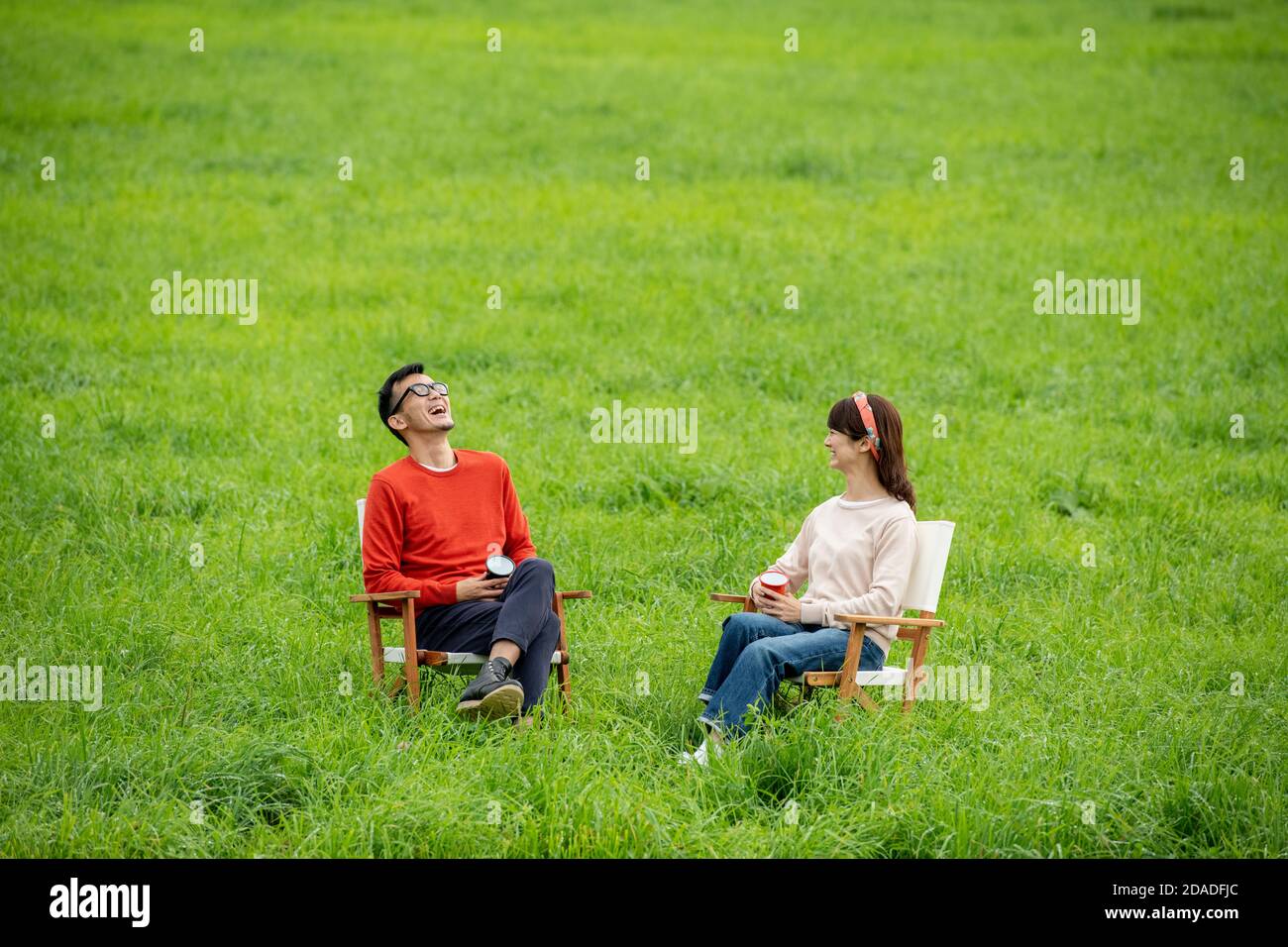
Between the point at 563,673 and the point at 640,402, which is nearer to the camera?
the point at 563,673

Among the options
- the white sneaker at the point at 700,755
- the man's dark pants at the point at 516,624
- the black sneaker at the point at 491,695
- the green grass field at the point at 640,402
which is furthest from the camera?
the man's dark pants at the point at 516,624

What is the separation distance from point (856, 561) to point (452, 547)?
186 cm

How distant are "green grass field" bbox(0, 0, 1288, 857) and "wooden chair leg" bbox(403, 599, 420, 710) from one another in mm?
147

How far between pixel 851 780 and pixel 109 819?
2675 millimetres

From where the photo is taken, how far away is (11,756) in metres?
5.09

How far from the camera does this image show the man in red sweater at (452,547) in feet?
18.5

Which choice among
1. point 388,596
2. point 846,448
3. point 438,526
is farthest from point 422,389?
point 846,448

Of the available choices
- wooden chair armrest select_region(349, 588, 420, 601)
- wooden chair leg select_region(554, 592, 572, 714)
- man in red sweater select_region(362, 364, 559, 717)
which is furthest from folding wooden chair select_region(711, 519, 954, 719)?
wooden chair armrest select_region(349, 588, 420, 601)

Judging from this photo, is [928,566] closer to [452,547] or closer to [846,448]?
[846,448]

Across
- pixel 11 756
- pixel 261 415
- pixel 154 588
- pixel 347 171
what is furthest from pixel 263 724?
pixel 347 171

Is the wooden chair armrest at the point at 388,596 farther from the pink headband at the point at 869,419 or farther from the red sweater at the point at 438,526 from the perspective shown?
the pink headband at the point at 869,419

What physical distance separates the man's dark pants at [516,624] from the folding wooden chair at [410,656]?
0.08 meters

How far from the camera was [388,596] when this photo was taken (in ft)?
18.6

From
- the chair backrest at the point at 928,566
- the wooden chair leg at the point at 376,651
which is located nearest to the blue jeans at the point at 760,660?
the chair backrest at the point at 928,566
